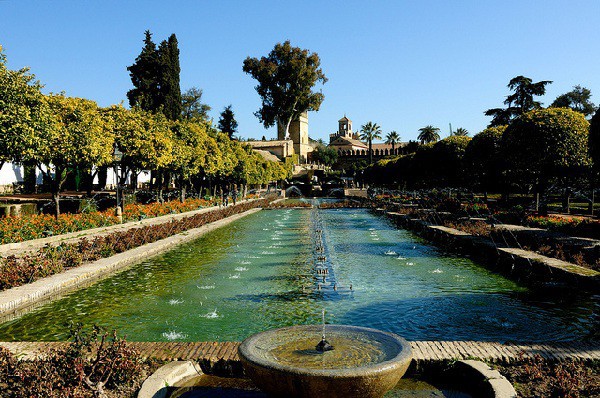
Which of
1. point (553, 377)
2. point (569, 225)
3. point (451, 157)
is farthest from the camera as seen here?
point (451, 157)

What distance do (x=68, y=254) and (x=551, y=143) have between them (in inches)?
579

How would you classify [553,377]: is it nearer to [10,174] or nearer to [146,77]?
[146,77]

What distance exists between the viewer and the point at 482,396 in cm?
398

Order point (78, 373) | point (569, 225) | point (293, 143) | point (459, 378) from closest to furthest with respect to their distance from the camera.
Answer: point (78, 373)
point (459, 378)
point (569, 225)
point (293, 143)

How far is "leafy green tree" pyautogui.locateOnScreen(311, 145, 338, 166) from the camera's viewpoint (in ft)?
311

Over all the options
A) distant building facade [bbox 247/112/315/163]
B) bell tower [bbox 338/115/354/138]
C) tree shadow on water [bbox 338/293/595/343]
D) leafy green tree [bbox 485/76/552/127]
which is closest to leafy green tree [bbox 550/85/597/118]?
leafy green tree [bbox 485/76/552/127]

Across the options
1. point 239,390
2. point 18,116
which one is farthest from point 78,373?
point 18,116

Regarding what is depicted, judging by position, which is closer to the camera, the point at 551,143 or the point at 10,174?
the point at 551,143

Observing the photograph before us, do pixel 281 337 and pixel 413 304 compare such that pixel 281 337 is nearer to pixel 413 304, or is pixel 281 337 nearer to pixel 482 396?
pixel 482 396

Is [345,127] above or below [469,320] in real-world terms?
above

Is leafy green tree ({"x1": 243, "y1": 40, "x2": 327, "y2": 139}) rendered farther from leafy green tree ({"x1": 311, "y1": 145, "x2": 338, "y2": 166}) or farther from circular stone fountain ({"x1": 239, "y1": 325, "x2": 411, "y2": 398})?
circular stone fountain ({"x1": 239, "y1": 325, "x2": 411, "y2": 398})

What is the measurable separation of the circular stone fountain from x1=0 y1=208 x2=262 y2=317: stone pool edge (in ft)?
14.5

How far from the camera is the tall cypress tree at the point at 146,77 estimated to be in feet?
129

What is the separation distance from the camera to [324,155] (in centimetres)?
9512
